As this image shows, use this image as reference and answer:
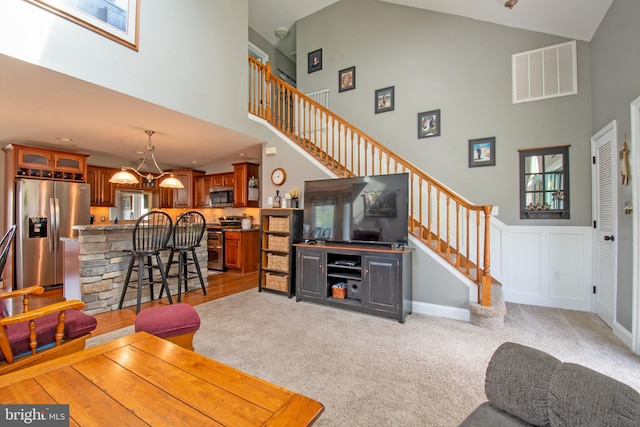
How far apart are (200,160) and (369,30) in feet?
15.5

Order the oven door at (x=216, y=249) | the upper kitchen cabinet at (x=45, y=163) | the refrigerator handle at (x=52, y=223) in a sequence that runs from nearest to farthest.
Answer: the upper kitchen cabinet at (x=45, y=163), the refrigerator handle at (x=52, y=223), the oven door at (x=216, y=249)

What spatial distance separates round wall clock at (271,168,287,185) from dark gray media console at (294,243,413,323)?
1339mm

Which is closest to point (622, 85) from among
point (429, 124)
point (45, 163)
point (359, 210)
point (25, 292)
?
point (429, 124)

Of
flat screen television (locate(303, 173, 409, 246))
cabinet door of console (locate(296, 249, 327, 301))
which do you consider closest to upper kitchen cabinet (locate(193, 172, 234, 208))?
flat screen television (locate(303, 173, 409, 246))

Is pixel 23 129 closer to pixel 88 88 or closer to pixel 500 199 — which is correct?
pixel 88 88

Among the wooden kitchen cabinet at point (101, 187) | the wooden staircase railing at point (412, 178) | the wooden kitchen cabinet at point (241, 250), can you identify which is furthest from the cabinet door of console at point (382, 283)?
the wooden kitchen cabinet at point (101, 187)

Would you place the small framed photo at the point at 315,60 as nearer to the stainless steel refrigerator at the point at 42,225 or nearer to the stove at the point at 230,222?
the stove at the point at 230,222

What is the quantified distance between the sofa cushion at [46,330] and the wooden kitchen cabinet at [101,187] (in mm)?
4919

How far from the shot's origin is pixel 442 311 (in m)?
3.29

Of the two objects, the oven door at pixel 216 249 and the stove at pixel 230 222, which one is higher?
the stove at pixel 230 222

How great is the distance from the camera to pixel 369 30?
5.12 meters

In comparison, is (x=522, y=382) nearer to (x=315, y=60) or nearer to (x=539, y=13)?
(x=539, y=13)

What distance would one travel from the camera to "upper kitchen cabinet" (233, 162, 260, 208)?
6.30 meters

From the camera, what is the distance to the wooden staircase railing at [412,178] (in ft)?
10.9
